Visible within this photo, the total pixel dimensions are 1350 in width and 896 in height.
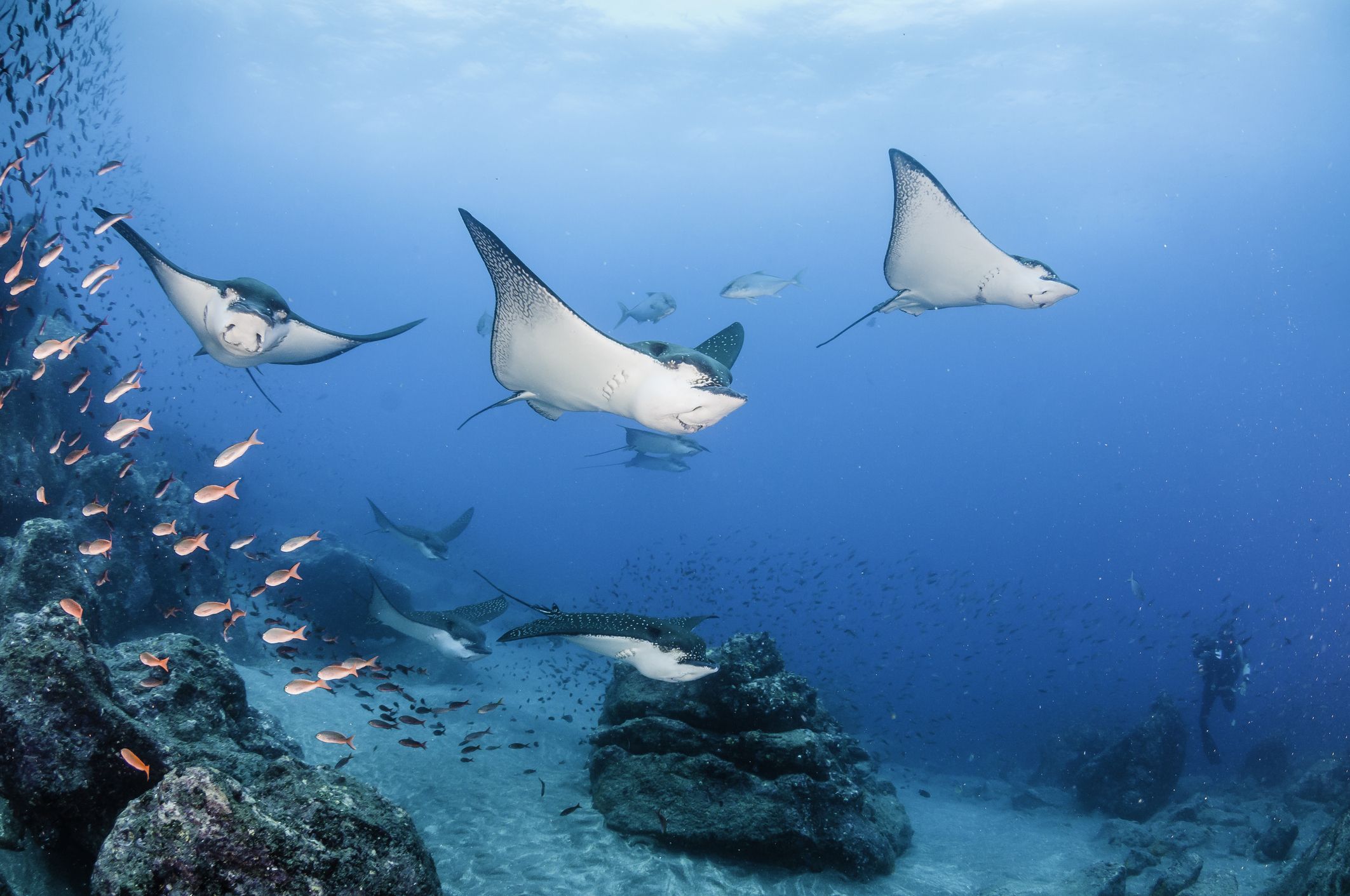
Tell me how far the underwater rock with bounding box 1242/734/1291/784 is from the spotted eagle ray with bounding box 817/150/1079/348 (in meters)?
19.4

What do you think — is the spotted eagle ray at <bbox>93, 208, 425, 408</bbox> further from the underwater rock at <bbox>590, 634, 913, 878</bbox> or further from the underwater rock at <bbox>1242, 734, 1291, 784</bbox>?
the underwater rock at <bbox>1242, 734, 1291, 784</bbox>

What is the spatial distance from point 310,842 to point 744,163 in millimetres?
41063

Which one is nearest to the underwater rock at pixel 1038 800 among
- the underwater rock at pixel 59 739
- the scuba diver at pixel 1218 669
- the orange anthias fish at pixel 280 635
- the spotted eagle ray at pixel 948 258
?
the scuba diver at pixel 1218 669

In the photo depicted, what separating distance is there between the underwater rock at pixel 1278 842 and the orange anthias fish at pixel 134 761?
1408 centimetres

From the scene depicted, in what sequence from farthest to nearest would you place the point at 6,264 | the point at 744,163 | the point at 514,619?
the point at 744,163
the point at 514,619
the point at 6,264

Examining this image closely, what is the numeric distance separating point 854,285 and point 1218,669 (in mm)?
53227

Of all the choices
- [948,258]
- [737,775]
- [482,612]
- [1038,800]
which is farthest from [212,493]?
[1038,800]

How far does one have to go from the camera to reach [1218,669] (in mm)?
14477

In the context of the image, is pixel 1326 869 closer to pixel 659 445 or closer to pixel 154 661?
pixel 154 661

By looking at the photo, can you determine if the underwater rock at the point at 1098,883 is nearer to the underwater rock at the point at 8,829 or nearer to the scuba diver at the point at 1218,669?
the underwater rock at the point at 8,829

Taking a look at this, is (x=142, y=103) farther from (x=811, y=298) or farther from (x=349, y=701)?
(x=811, y=298)

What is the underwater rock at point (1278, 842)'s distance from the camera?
8867 mm

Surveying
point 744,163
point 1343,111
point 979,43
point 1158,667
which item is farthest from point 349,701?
point 1158,667

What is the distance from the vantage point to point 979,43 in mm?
23297
